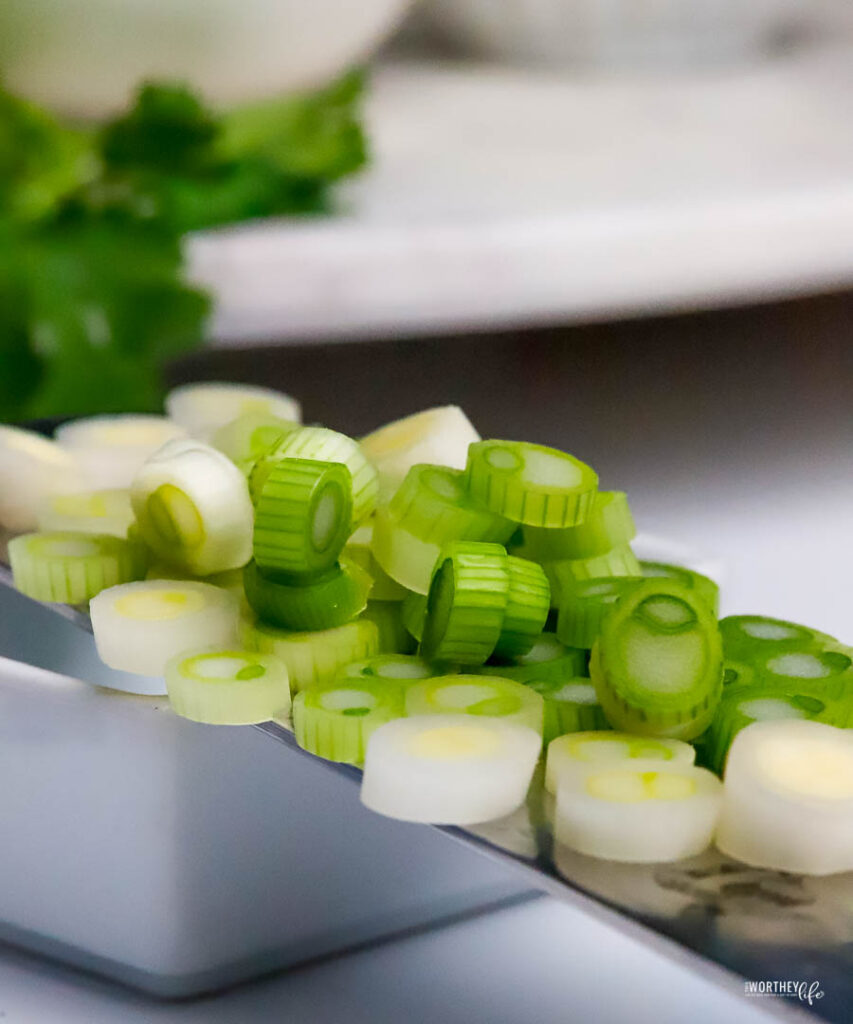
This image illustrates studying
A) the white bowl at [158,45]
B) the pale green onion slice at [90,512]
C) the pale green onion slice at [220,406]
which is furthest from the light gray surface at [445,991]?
the white bowl at [158,45]

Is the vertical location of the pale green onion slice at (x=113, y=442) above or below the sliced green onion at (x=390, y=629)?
above

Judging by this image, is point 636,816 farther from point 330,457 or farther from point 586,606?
point 330,457

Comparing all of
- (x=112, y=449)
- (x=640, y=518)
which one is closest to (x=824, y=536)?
(x=640, y=518)

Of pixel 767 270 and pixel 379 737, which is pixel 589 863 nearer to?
pixel 379 737

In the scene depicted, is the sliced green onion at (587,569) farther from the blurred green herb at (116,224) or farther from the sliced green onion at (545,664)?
the blurred green herb at (116,224)

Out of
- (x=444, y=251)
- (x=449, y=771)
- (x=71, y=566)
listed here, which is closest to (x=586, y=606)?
(x=449, y=771)
